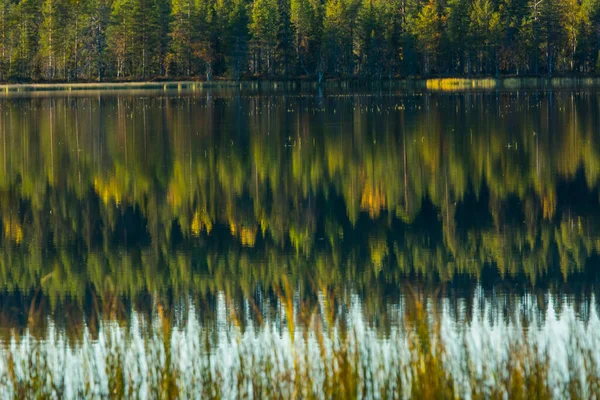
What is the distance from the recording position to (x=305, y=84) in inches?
3910

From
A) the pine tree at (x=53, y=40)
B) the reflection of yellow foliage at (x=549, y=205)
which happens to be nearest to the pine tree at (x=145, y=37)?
the pine tree at (x=53, y=40)

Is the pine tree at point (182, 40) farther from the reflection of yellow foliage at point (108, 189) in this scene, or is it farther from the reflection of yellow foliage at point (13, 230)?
the reflection of yellow foliage at point (13, 230)

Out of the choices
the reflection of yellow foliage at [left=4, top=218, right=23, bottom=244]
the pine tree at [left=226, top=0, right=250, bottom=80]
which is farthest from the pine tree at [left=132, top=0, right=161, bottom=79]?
the reflection of yellow foliage at [left=4, top=218, right=23, bottom=244]

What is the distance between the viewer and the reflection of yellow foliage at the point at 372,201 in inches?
718

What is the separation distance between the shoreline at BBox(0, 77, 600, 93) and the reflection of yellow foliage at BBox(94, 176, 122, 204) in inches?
2619

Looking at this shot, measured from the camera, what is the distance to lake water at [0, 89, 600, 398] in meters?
7.33

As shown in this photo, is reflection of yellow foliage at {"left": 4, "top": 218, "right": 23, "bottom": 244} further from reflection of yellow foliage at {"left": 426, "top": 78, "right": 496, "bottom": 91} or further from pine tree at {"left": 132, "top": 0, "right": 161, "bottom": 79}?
pine tree at {"left": 132, "top": 0, "right": 161, "bottom": 79}

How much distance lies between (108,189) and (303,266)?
30.8 ft

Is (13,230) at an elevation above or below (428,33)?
below

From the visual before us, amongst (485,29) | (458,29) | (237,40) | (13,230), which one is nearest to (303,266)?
(13,230)

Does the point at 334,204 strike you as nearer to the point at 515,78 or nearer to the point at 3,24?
the point at 515,78

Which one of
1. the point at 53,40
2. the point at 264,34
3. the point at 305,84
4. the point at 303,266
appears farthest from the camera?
the point at 264,34

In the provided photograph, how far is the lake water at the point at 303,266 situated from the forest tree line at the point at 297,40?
223ft

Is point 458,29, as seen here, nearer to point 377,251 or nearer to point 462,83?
point 462,83
